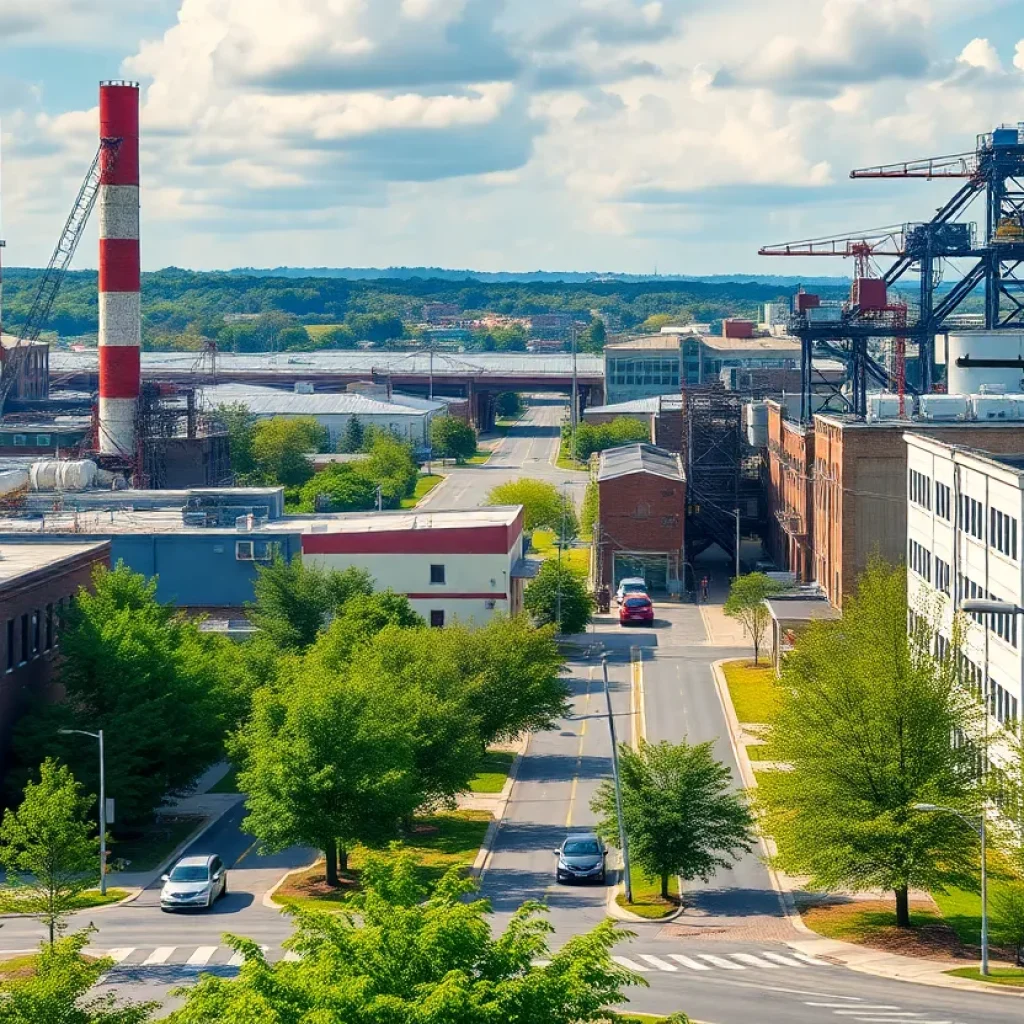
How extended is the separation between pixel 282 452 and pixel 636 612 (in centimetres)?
6451

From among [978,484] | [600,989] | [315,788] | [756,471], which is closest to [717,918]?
[315,788]

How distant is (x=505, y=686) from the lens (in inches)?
2586

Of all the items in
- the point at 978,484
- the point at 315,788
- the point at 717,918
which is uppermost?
the point at 978,484

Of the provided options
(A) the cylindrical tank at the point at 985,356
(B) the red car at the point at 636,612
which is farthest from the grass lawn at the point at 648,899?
(B) the red car at the point at 636,612

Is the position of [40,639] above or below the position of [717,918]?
above

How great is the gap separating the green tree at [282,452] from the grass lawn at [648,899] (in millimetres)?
104924

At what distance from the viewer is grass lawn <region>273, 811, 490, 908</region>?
50.4 metres

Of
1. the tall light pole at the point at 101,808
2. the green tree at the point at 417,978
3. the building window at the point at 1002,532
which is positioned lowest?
the tall light pole at the point at 101,808

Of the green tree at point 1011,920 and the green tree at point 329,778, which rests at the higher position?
the green tree at point 329,778

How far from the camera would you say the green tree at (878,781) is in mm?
45594

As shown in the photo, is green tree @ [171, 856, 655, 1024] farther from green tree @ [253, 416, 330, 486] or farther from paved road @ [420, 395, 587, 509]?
green tree @ [253, 416, 330, 486]

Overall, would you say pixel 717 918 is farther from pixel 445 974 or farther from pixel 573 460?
pixel 573 460

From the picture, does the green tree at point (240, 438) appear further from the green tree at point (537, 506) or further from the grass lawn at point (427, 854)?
the grass lawn at point (427, 854)

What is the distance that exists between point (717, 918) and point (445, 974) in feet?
79.3
